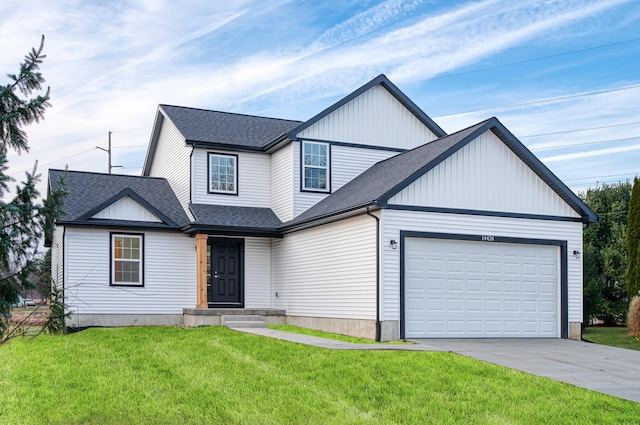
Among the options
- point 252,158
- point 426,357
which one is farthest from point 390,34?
point 426,357

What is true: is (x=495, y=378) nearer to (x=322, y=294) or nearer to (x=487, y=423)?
(x=487, y=423)

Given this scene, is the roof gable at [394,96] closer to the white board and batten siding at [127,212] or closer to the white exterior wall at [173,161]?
the white exterior wall at [173,161]

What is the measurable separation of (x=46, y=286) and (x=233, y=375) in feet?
14.7

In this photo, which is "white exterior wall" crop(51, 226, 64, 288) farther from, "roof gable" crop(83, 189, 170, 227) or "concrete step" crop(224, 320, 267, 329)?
"concrete step" crop(224, 320, 267, 329)

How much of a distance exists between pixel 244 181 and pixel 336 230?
229 inches

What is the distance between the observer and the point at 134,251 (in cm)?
2162

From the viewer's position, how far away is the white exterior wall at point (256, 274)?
73.8 ft

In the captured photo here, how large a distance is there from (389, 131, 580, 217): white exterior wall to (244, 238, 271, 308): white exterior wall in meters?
7.13

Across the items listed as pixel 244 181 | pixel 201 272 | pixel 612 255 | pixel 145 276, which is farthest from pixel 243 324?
pixel 612 255

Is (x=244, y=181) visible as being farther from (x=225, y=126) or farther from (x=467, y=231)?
(x=467, y=231)

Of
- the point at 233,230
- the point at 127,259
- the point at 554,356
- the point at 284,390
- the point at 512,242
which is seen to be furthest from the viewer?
the point at 233,230

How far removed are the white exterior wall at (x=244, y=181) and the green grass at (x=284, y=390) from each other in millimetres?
9257

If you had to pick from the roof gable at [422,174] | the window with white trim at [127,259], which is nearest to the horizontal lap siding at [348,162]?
the roof gable at [422,174]

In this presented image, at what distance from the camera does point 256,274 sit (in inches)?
891
